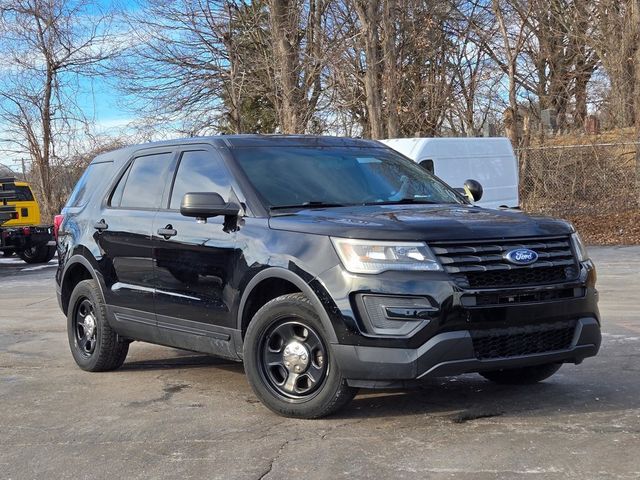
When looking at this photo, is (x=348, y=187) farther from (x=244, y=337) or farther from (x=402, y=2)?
(x=402, y=2)

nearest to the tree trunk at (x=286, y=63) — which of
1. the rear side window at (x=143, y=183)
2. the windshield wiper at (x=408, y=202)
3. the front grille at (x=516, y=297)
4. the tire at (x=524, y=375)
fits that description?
the rear side window at (x=143, y=183)

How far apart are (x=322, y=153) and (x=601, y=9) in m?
22.6

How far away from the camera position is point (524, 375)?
6.20m

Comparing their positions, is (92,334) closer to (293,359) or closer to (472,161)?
(293,359)

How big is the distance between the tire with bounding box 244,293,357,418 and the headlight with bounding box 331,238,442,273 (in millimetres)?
409

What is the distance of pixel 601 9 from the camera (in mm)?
26531

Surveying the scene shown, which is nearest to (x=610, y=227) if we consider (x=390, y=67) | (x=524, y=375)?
(x=390, y=67)

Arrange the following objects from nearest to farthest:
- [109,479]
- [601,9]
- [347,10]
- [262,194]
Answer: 1. [109,479]
2. [262,194]
3. [347,10]
4. [601,9]

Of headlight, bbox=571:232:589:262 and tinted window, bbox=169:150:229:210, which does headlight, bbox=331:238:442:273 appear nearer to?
headlight, bbox=571:232:589:262

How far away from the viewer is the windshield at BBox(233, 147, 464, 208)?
19.6 feet

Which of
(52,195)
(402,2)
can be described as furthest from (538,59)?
(52,195)

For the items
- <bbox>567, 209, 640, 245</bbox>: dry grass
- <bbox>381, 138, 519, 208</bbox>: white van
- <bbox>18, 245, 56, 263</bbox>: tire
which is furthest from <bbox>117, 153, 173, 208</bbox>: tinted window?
<bbox>18, 245, 56, 263</bbox>: tire

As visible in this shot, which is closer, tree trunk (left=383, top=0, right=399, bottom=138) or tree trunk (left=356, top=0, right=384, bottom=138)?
tree trunk (left=356, top=0, right=384, bottom=138)

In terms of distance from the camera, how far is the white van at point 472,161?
16.1m
